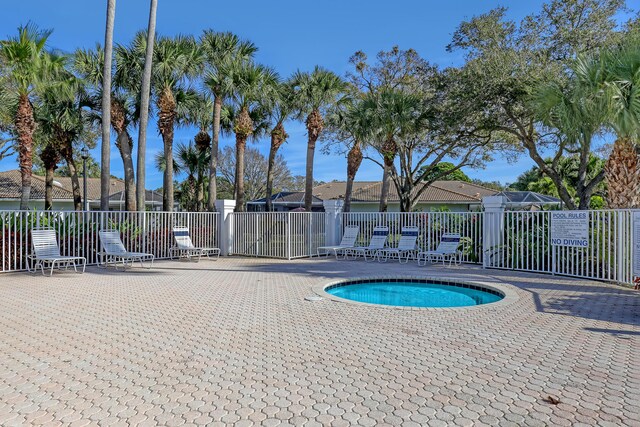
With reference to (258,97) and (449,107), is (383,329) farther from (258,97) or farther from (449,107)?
(258,97)

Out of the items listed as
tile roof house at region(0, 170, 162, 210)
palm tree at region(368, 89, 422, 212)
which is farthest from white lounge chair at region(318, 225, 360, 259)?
tile roof house at region(0, 170, 162, 210)

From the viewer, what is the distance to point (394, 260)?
49.1ft

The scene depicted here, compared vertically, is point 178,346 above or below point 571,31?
below

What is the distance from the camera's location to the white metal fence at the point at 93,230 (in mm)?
11180

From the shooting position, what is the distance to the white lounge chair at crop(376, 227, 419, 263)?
14.2 m

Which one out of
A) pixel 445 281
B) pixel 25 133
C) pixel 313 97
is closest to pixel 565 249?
pixel 445 281

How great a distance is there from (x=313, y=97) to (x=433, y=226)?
31.1ft

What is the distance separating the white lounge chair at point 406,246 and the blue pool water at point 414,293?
3536 millimetres

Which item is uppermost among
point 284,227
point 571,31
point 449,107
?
point 571,31

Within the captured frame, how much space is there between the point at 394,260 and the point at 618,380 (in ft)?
36.2

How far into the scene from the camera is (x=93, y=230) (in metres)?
13.1

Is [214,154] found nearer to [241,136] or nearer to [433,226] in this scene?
[241,136]

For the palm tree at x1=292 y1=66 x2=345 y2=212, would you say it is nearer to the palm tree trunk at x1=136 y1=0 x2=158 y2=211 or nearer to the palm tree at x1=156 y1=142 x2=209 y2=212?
the palm tree trunk at x1=136 y1=0 x2=158 y2=211

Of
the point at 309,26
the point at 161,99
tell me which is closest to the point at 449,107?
the point at 309,26
